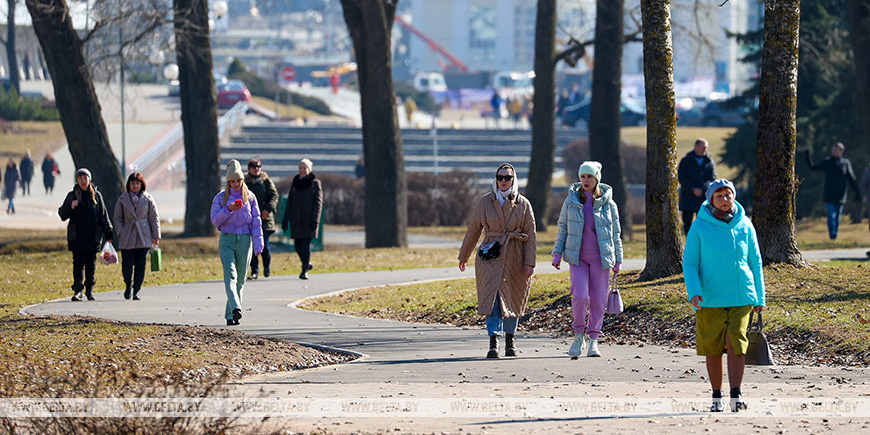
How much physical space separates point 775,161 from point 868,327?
3312 mm

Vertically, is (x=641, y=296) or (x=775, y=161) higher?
(x=775, y=161)

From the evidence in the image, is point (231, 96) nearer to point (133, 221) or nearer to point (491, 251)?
point (133, 221)

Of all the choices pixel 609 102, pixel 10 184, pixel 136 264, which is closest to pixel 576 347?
pixel 136 264

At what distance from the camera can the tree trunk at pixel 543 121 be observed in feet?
105

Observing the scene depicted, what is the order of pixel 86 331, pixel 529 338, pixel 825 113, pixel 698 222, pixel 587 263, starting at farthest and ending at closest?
pixel 825 113 → pixel 529 338 → pixel 86 331 → pixel 587 263 → pixel 698 222

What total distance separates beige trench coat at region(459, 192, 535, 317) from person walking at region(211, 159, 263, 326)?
3.30m

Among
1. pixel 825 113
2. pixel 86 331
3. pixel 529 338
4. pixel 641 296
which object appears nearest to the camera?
pixel 86 331

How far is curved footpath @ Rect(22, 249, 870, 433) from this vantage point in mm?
8641

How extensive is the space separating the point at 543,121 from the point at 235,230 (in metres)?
18.6

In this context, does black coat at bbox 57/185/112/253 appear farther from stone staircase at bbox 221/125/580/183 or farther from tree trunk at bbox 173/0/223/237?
stone staircase at bbox 221/125/580/183

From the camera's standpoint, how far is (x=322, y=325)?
568 inches

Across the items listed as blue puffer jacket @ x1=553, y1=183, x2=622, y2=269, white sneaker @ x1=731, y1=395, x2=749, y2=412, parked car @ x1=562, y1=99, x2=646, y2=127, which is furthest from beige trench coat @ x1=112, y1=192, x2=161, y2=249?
parked car @ x1=562, y1=99, x2=646, y2=127

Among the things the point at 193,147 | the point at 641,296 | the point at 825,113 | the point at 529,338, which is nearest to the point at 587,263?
the point at 529,338

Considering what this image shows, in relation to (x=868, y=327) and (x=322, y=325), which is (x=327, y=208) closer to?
(x=322, y=325)
